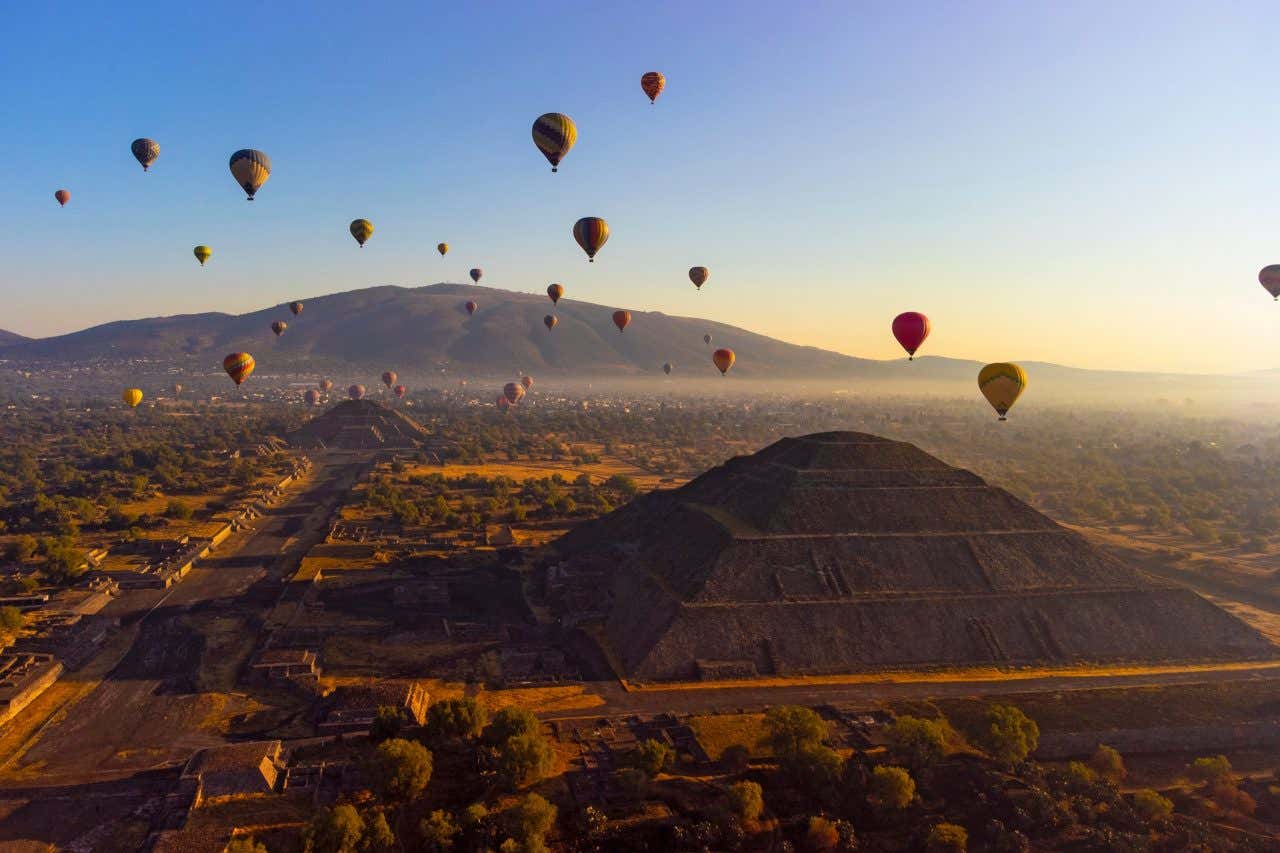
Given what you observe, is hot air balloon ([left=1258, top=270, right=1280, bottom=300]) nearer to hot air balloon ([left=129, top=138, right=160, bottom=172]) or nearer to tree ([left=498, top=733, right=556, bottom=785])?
tree ([left=498, top=733, right=556, bottom=785])

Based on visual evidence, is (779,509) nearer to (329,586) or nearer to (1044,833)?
(1044,833)

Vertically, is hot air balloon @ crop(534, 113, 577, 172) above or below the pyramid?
above

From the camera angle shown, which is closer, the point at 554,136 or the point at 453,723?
the point at 453,723

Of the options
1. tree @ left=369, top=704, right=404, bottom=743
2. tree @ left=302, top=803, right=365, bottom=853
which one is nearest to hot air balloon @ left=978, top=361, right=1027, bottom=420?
tree @ left=369, top=704, right=404, bottom=743

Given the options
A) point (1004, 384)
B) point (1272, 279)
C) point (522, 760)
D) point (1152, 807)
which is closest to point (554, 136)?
point (1004, 384)

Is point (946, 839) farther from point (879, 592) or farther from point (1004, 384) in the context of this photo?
point (1004, 384)
